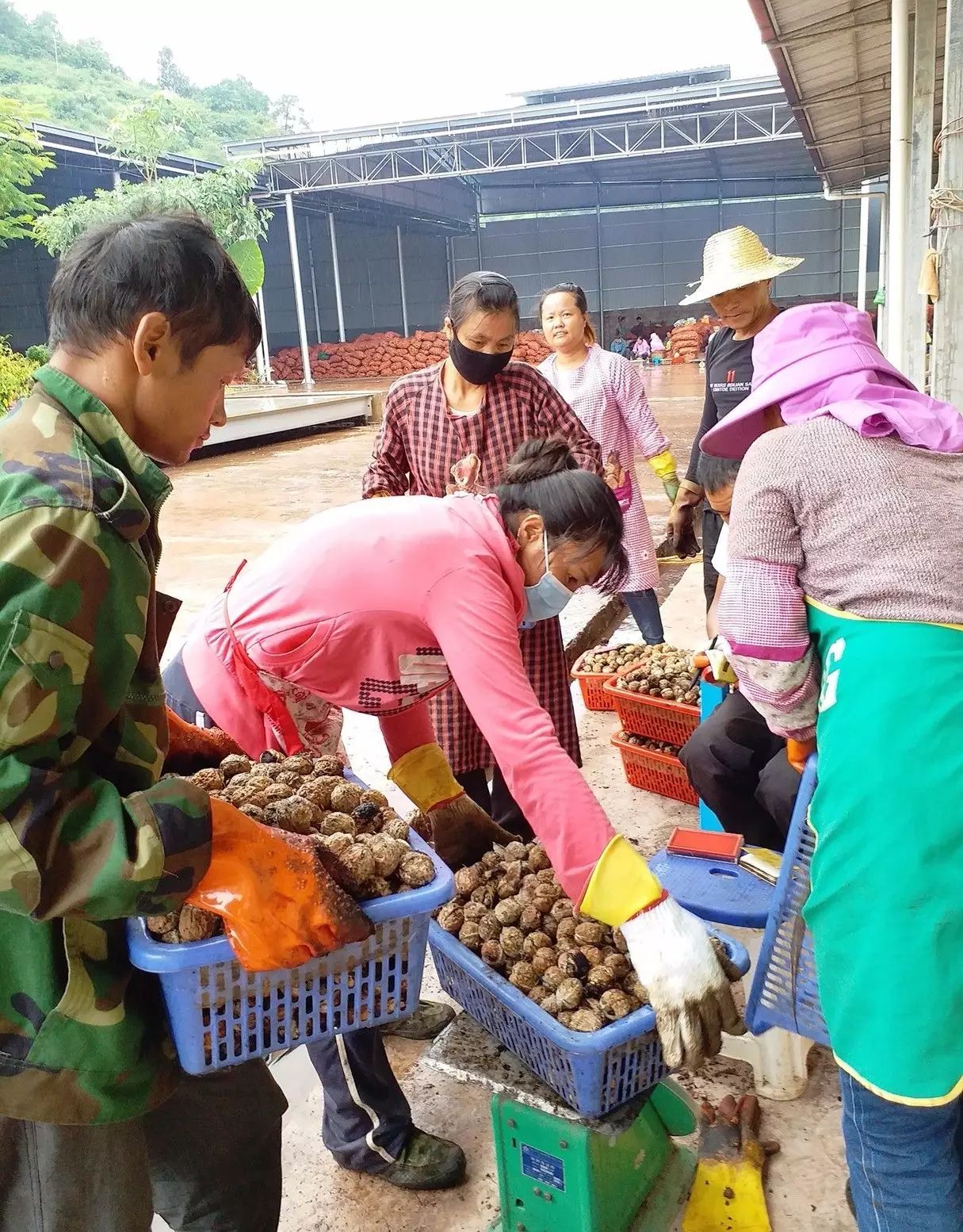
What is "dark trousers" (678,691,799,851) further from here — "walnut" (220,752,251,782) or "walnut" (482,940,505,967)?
"walnut" (220,752,251,782)

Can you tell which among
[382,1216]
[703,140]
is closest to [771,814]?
[382,1216]

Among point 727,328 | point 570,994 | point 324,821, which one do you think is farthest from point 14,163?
point 570,994

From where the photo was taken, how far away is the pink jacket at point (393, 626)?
1.61 meters

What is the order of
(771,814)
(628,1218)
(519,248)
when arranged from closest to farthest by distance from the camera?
(628,1218), (771,814), (519,248)

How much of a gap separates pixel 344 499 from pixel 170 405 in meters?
8.08

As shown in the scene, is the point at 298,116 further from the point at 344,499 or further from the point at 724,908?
the point at 724,908

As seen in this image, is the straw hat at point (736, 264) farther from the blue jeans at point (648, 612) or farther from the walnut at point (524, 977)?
the walnut at point (524, 977)

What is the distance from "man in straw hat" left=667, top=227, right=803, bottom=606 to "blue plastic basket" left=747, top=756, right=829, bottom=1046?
2408 millimetres

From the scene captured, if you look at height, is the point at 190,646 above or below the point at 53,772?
below

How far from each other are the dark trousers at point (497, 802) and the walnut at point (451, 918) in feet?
3.59

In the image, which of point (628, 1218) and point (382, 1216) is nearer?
point (628, 1218)

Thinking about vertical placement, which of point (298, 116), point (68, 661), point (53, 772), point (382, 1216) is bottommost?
point (382, 1216)

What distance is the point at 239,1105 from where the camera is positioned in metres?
1.51

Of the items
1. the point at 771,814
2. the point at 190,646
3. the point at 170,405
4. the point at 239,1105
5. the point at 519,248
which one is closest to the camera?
the point at 170,405
